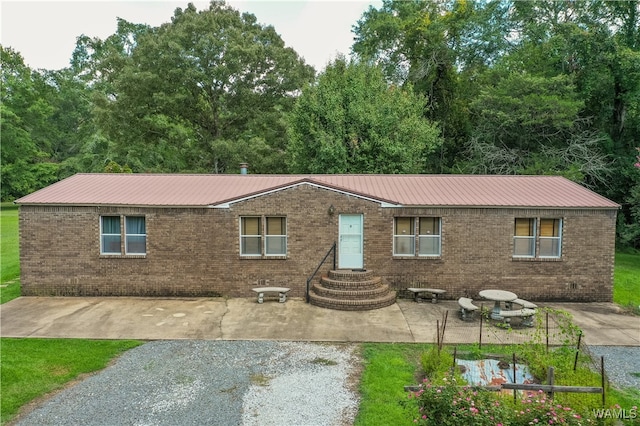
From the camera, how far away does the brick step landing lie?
12.0 metres

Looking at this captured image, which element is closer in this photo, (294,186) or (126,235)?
(294,186)

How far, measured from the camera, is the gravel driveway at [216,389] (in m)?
6.21

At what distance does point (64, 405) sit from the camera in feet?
21.4

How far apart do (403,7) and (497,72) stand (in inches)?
514

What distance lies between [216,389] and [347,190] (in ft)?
25.3

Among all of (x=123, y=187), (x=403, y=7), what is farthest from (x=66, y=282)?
(x=403, y=7)

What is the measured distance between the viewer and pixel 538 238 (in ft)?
43.6

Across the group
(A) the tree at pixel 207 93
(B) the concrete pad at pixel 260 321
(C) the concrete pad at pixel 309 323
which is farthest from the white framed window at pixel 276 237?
(A) the tree at pixel 207 93

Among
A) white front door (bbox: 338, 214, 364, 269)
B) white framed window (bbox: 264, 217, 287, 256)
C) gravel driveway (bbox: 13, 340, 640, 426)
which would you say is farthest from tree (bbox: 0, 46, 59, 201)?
gravel driveway (bbox: 13, 340, 640, 426)

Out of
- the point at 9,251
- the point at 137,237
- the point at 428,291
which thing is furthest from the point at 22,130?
the point at 428,291

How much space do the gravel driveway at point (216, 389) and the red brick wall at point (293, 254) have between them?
4.44m

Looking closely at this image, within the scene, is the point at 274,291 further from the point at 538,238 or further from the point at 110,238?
the point at 538,238

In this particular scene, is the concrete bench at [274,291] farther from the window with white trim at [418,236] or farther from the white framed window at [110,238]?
the white framed window at [110,238]

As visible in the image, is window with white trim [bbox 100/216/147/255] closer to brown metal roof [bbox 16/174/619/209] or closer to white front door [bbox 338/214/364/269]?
brown metal roof [bbox 16/174/619/209]
